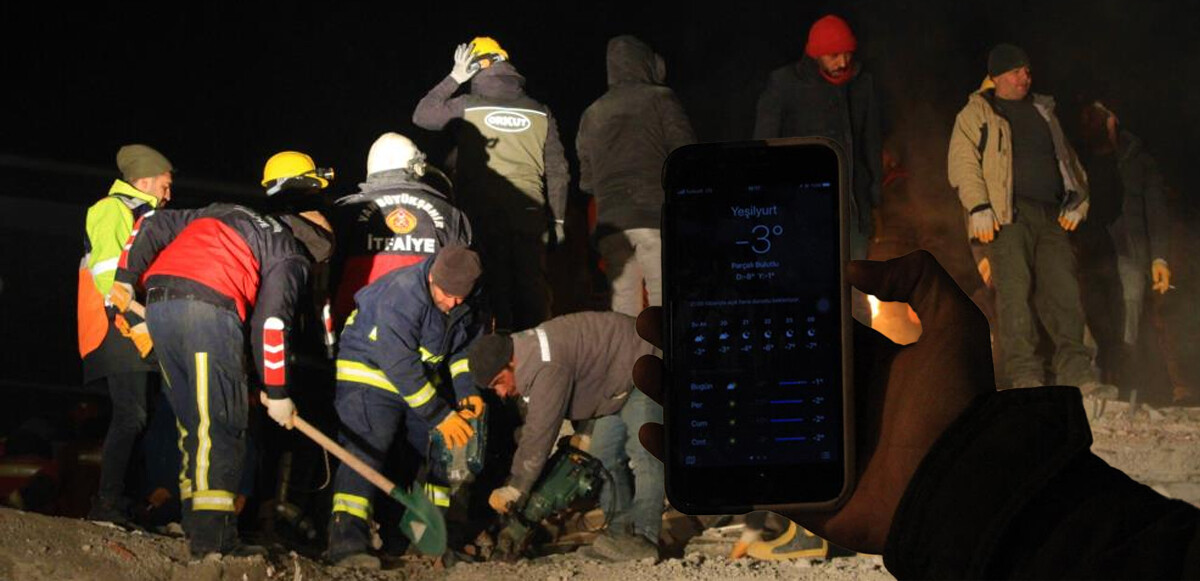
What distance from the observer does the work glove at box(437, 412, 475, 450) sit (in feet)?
15.7

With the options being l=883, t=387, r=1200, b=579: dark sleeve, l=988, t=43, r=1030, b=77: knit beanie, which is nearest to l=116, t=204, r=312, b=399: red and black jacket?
l=988, t=43, r=1030, b=77: knit beanie

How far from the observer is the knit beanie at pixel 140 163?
518cm

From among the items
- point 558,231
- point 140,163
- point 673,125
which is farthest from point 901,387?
point 140,163

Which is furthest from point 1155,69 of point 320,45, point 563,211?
point 320,45

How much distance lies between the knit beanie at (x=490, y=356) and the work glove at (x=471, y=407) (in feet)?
0.77

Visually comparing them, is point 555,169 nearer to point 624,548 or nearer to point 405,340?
point 405,340

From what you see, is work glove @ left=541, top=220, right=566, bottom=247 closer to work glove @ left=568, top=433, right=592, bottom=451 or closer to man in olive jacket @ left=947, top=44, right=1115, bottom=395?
work glove @ left=568, top=433, right=592, bottom=451

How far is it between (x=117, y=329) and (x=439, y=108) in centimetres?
156

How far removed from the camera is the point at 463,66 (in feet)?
18.4

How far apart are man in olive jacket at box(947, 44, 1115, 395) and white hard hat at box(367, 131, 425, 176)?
229 cm

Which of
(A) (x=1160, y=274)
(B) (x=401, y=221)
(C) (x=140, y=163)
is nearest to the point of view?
(B) (x=401, y=221)

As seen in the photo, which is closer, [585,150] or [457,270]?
[457,270]

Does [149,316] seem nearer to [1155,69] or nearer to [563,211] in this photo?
[563,211]

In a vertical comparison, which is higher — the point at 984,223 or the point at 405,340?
the point at 984,223
